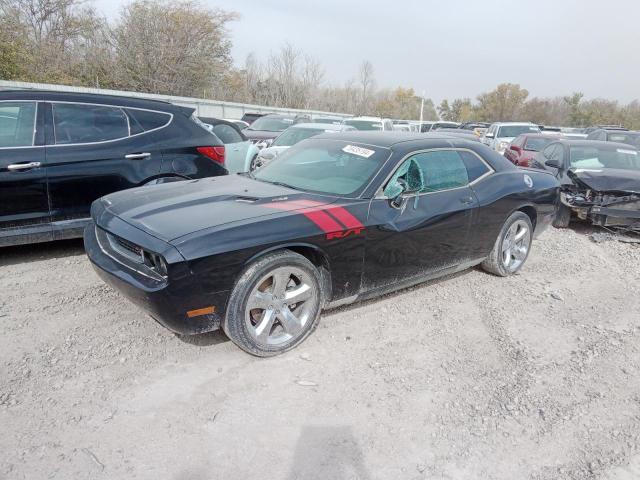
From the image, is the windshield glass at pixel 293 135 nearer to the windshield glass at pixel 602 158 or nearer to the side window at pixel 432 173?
the windshield glass at pixel 602 158

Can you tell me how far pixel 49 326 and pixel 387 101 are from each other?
6175 cm

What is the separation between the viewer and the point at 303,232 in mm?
3348

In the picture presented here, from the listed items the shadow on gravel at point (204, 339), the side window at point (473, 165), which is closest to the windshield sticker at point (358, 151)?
the side window at point (473, 165)

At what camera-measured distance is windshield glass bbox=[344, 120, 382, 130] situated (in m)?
15.5

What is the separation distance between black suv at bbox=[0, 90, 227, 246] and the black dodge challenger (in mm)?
1103

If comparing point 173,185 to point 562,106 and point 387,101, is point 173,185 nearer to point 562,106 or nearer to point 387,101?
point 387,101

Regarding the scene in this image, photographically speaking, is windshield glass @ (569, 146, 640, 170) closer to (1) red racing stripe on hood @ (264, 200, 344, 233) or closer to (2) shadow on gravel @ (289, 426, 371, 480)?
(1) red racing stripe on hood @ (264, 200, 344, 233)

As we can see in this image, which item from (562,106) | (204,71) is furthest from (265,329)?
(562,106)

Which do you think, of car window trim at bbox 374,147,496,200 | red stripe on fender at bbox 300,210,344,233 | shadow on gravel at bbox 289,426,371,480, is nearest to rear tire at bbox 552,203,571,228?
car window trim at bbox 374,147,496,200

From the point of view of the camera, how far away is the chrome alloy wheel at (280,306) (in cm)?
327

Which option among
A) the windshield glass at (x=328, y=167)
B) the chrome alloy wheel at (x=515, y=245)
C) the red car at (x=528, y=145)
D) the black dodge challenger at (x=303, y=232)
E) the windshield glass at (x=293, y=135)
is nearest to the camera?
the black dodge challenger at (x=303, y=232)

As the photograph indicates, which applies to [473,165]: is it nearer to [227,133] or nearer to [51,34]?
[227,133]

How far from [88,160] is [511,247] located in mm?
4678

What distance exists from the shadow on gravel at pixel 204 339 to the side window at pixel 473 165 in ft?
9.32
